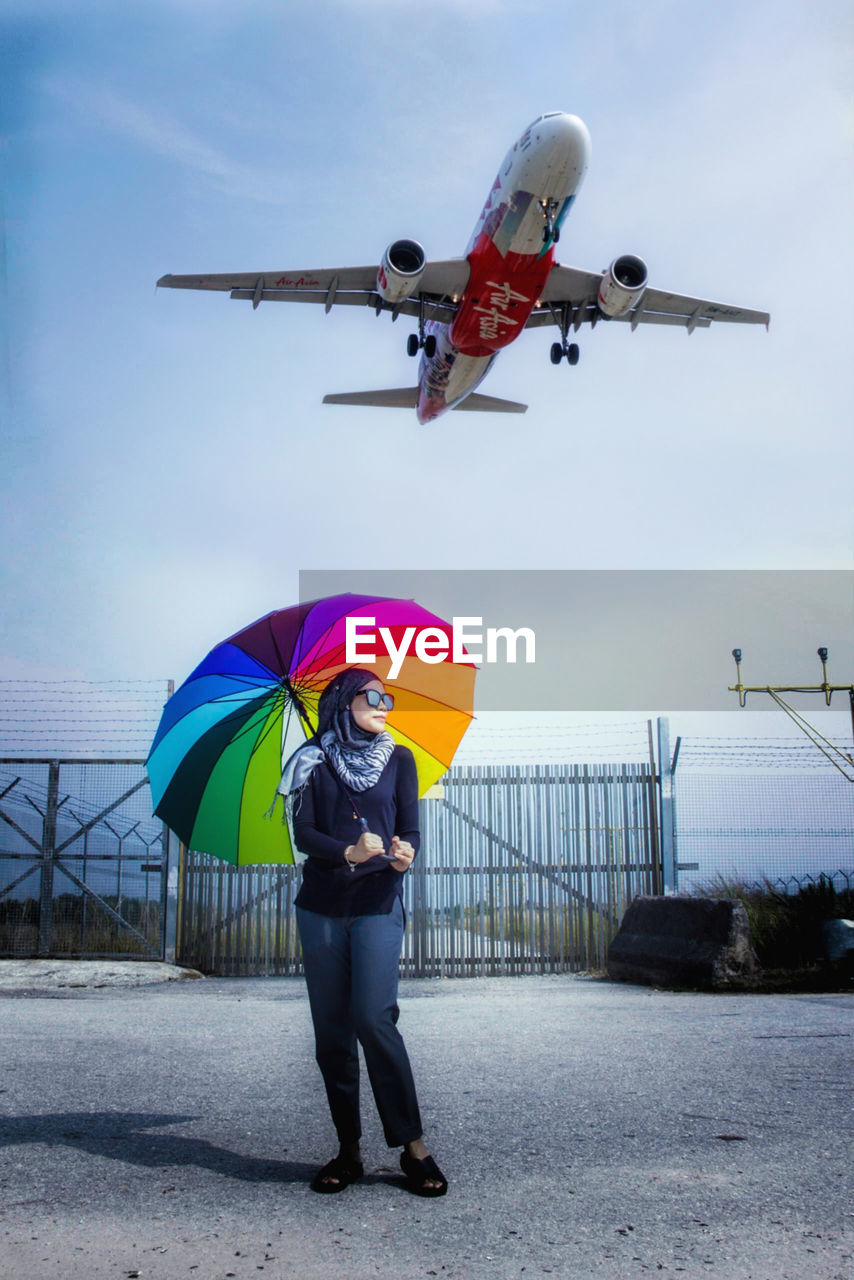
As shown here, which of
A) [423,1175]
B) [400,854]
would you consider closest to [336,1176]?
[423,1175]

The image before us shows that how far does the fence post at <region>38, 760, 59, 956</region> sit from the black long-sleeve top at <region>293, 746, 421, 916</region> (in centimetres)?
930

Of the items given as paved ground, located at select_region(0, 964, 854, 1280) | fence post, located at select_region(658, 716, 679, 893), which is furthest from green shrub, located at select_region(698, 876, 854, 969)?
paved ground, located at select_region(0, 964, 854, 1280)

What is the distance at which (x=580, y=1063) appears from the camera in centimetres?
541

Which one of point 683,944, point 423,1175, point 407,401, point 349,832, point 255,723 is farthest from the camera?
point 407,401

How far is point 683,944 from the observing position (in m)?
9.83

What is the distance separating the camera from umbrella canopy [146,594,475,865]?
414 cm

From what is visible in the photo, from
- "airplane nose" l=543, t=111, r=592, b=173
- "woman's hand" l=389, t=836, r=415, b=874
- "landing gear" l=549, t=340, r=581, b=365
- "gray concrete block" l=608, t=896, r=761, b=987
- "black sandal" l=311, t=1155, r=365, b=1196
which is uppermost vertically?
"airplane nose" l=543, t=111, r=592, b=173

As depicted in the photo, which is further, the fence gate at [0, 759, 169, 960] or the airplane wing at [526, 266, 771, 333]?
the airplane wing at [526, 266, 771, 333]

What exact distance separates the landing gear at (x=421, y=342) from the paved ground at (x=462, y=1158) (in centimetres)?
1340

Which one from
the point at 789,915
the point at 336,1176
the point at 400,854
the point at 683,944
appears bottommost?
the point at 683,944

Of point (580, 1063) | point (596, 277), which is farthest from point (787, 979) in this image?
point (596, 277)

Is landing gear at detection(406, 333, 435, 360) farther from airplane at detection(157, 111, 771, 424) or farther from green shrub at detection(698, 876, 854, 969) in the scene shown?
green shrub at detection(698, 876, 854, 969)

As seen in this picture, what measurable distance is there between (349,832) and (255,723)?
3.15 ft

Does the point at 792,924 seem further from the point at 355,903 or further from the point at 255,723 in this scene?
the point at 355,903
